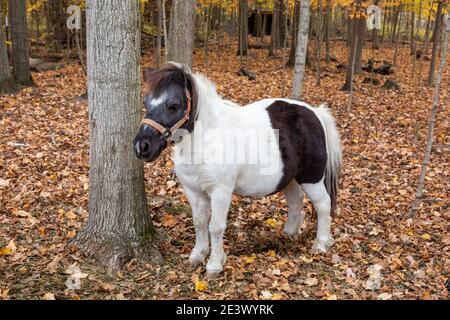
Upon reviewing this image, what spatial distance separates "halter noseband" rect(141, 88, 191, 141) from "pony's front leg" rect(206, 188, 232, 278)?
2.49 ft

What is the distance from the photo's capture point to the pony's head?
3689 millimetres

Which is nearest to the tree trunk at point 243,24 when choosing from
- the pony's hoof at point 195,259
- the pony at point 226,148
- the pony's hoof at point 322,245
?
the pony at point 226,148

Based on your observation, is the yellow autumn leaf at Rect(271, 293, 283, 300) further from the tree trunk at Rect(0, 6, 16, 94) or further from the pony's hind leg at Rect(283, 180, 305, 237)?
the tree trunk at Rect(0, 6, 16, 94)

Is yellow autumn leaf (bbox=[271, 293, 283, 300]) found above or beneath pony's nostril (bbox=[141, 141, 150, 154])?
beneath

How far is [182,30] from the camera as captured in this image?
24.6ft

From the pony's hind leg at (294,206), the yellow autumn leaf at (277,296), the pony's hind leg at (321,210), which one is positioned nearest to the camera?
the yellow autumn leaf at (277,296)

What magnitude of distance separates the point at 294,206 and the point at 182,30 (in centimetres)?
389

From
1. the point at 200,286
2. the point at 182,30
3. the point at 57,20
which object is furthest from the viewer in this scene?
the point at 57,20

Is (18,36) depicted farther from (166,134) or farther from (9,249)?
(166,134)

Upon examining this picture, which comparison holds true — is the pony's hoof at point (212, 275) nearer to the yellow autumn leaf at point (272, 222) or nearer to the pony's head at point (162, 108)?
the pony's head at point (162, 108)

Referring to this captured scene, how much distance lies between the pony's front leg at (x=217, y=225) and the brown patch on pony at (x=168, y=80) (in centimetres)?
78

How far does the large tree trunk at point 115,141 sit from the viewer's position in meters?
4.02

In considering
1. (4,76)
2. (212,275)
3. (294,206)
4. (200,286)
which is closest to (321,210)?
(294,206)

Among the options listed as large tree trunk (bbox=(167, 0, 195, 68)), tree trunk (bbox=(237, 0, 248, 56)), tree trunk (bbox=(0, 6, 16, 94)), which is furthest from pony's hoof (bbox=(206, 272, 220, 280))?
tree trunk (bbox=(237, 0, 248, 56))
